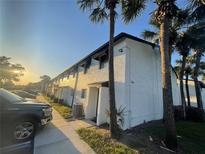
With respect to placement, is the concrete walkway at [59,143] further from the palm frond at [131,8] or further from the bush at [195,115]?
the bush at [195,115]

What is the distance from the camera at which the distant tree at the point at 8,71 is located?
32039mm

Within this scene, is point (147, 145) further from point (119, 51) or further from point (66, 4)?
point (66, 4)

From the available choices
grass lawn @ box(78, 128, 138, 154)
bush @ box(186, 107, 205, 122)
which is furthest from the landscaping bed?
bush @ box(186, 107, 205, 122)

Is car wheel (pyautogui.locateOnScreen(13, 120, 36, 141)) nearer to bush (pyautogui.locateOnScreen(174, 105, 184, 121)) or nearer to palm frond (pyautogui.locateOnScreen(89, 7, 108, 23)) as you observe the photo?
palm frond (pyautogui.locateOnScreen(89, 7, 108, 23))

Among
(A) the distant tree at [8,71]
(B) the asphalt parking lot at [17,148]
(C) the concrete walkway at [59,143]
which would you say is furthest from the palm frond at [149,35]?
(A) the distant tree at [8,71]

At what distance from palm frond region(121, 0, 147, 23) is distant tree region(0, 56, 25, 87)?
28.9m

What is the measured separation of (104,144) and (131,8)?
22.9 feet

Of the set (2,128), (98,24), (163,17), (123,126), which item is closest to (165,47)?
(163,17)

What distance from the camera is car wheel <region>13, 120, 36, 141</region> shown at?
17.9 feet

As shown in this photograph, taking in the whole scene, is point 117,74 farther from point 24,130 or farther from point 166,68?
point 24,130

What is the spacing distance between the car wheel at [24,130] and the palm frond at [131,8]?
7264 mm

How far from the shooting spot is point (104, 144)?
571cm

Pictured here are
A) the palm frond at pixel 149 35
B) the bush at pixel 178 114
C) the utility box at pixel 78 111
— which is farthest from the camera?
the utility box at pixel 78 111

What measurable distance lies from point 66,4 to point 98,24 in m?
2.11
